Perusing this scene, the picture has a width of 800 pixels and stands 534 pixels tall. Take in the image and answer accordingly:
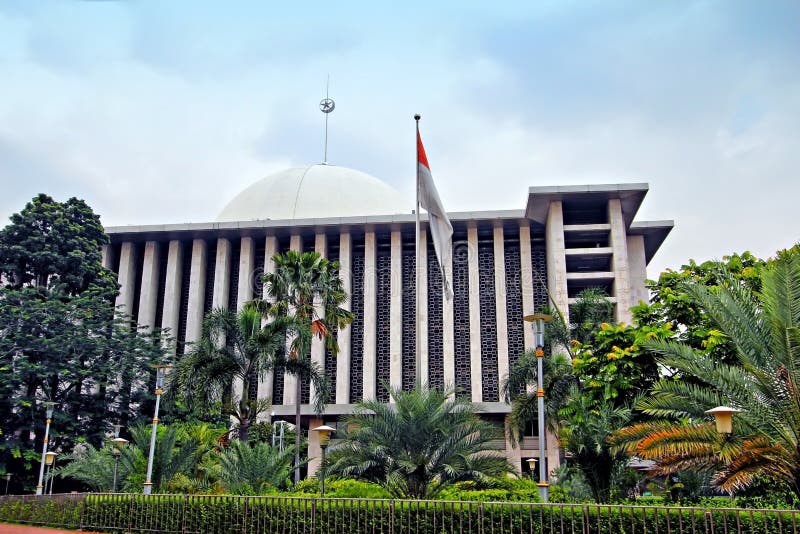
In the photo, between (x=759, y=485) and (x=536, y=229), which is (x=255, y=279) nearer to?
(x=536, y=229)

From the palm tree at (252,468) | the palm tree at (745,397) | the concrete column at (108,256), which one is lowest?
the palm tree at (252,468)

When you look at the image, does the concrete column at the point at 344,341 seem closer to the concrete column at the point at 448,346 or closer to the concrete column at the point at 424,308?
the concrete column at the point at 424,308

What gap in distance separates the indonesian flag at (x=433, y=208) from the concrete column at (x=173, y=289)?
26694 millimetres

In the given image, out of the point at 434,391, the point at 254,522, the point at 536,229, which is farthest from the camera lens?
the point at 536,229

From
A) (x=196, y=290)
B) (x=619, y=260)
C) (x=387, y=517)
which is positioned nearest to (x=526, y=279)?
(x=619, y=260)

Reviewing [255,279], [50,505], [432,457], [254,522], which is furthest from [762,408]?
[255,279]

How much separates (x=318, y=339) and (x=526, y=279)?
41.5 feet

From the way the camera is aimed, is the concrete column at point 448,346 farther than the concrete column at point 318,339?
No

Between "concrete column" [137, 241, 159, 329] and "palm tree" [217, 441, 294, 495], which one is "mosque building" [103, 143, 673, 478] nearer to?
"concrete column" [137, 241, 159, 329]

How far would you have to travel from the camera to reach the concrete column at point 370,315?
4244 centimetres

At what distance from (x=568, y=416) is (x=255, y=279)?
28091 mm

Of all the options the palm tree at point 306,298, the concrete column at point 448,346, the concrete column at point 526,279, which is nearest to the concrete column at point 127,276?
the concrete column at point 448,346

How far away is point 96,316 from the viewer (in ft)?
111

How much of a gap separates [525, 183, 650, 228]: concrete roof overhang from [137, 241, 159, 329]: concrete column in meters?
23.5
